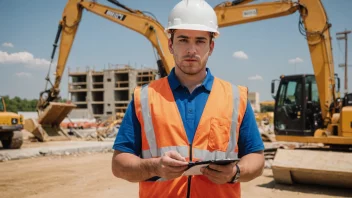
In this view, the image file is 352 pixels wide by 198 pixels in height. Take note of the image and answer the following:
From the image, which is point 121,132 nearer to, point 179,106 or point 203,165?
point 179,106

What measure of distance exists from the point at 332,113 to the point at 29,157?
9.20m

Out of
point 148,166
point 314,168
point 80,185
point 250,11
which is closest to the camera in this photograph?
point 148,166

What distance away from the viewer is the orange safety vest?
65.8 inches

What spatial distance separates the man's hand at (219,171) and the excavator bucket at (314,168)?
16.9ft

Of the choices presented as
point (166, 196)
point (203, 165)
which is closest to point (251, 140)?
point (203, 165)

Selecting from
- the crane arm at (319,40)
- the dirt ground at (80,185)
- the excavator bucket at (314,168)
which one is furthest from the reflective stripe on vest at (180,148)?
the crane arm at (319,40)

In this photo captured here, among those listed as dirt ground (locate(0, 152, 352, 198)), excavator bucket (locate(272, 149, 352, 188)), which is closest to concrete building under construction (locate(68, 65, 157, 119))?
dirt ground (locate(0, 152, 352, 198))

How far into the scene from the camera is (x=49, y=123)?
1553 centimetres

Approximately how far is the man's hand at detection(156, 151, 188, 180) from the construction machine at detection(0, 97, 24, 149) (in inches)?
459

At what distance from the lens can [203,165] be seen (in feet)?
4.88

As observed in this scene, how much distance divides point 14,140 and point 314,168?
10.4m

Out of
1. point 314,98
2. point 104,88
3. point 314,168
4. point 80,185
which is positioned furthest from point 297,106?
point 104,88

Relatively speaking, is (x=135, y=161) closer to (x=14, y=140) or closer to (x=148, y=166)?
(x=148, y=166)

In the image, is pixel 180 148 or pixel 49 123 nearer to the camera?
pixel 180 148
